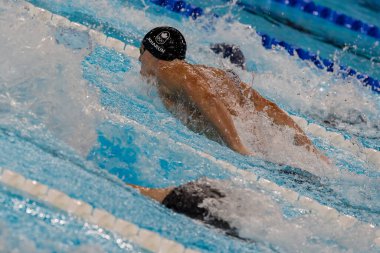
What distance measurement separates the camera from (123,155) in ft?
9.23

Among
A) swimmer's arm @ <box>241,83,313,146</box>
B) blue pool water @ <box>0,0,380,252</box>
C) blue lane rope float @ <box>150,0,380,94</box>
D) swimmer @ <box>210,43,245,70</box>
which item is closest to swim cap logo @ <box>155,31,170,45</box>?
blue pool water @ <box>0,0,380,252</box>

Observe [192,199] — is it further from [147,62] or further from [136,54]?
[136,54]

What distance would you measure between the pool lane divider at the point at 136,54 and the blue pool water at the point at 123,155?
0.07m

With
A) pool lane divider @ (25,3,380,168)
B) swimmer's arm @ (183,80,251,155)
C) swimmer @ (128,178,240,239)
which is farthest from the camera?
pool lane divider @ (25,3,380,168)

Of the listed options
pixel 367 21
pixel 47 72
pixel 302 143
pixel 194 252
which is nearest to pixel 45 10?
pixel 47 72

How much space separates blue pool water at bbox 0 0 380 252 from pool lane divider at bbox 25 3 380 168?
7cm

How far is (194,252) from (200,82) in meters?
1.20

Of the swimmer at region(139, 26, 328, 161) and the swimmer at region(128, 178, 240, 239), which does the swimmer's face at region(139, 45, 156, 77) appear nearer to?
the swimmer at region(139, 26, 328, 161)

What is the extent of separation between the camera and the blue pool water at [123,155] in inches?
85.1

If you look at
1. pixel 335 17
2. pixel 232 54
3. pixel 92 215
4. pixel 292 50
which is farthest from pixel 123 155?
pixel 335 17

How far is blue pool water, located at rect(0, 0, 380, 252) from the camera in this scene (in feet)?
7.09

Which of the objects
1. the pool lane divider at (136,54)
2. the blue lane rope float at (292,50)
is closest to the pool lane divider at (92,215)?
the pool lane divider at (136,54)

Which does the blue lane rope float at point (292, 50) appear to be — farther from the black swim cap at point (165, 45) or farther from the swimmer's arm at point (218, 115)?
the swimmer's arm at point (218, 115)

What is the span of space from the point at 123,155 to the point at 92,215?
2.34ft
